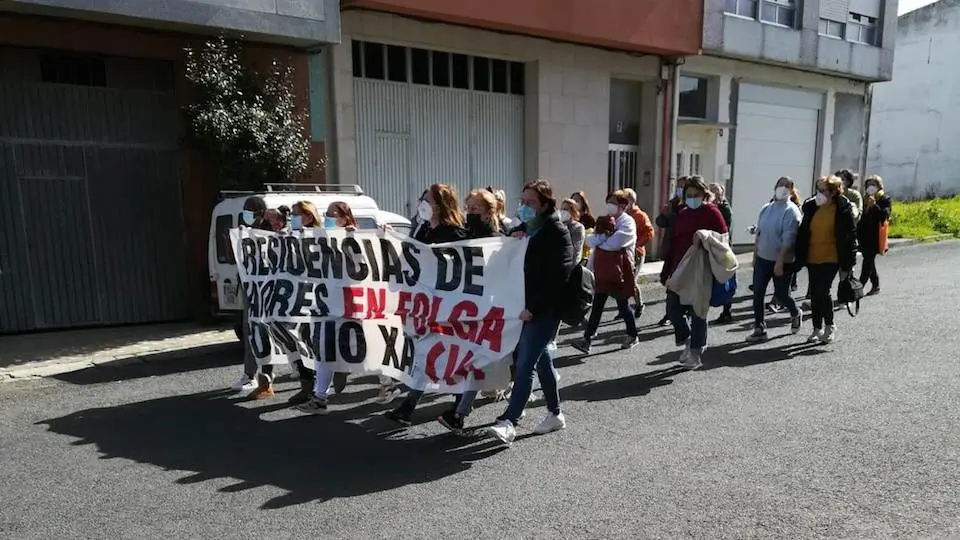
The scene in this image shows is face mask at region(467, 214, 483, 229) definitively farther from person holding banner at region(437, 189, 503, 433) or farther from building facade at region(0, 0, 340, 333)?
building facade at region(0, 0, 340, 333)

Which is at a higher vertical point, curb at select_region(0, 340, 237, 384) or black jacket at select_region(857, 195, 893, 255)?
black jacket at select_region(857, 195, 893, 255)

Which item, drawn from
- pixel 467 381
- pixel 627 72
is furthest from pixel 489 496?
pixel 627 72

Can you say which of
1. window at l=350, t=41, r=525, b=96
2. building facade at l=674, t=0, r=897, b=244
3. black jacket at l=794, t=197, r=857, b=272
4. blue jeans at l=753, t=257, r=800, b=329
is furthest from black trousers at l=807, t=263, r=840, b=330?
building facade at l=674, t=0, r=897, b=244

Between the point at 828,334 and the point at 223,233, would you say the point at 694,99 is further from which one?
the point at 223,233

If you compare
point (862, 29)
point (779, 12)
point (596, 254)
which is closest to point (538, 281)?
point (596, 254)

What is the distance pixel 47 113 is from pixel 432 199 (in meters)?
6.58

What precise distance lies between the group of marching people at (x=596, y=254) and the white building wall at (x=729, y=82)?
294 inches

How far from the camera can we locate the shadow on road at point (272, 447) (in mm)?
4379

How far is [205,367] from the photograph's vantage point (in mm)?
7375

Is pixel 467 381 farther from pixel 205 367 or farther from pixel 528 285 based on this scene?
pixel 205 367

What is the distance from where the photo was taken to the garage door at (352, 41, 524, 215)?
1185 cm

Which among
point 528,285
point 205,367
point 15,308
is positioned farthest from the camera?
point 15,308

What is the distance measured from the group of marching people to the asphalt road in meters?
0.28

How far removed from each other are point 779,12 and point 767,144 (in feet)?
11.2
